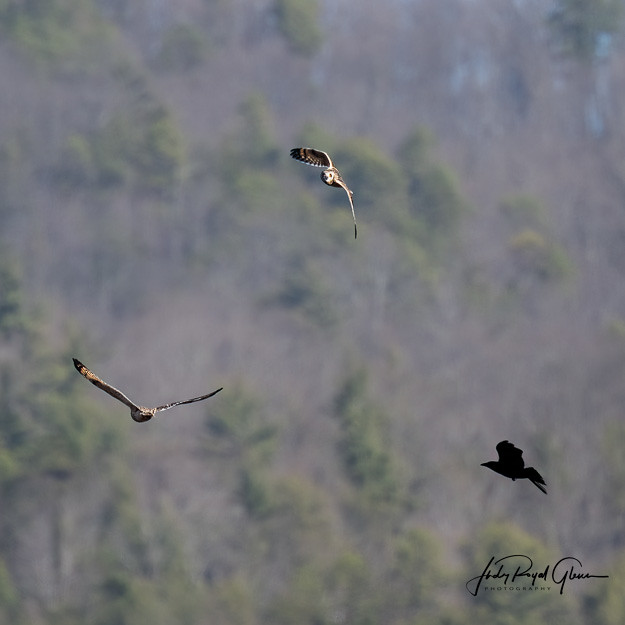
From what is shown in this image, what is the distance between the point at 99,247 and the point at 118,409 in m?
22.6

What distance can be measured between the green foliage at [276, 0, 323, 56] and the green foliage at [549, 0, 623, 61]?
1119 cm

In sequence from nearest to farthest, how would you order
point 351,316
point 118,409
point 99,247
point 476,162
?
point 118,409, point 351,316, point 99,247, point 476,162

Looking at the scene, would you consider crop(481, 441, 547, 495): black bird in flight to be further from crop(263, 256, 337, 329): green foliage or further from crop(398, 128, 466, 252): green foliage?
crop(398, 128, 466, 252): green foliage

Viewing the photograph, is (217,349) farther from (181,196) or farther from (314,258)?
(181,196)

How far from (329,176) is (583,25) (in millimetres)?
77628

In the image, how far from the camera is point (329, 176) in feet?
42.1

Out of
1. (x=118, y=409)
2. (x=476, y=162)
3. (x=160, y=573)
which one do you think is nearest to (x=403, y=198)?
(x=476, y=162)

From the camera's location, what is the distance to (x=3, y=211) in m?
77.7

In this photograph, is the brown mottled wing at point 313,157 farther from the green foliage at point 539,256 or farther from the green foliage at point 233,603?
the green foliage at point 539,256

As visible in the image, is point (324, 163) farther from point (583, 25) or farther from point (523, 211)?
point (583, 25)

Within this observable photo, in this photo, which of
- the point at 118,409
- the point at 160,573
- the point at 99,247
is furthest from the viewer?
the point at 99,247

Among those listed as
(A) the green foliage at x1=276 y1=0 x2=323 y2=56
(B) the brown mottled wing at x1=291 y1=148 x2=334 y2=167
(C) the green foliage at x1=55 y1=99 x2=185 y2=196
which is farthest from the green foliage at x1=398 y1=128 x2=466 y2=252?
(B) the brown mottled wing at x1=291 y1=148 x2=334 y2=167

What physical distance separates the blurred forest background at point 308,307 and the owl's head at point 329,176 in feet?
94.2

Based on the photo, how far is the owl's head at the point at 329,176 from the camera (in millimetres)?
12750
